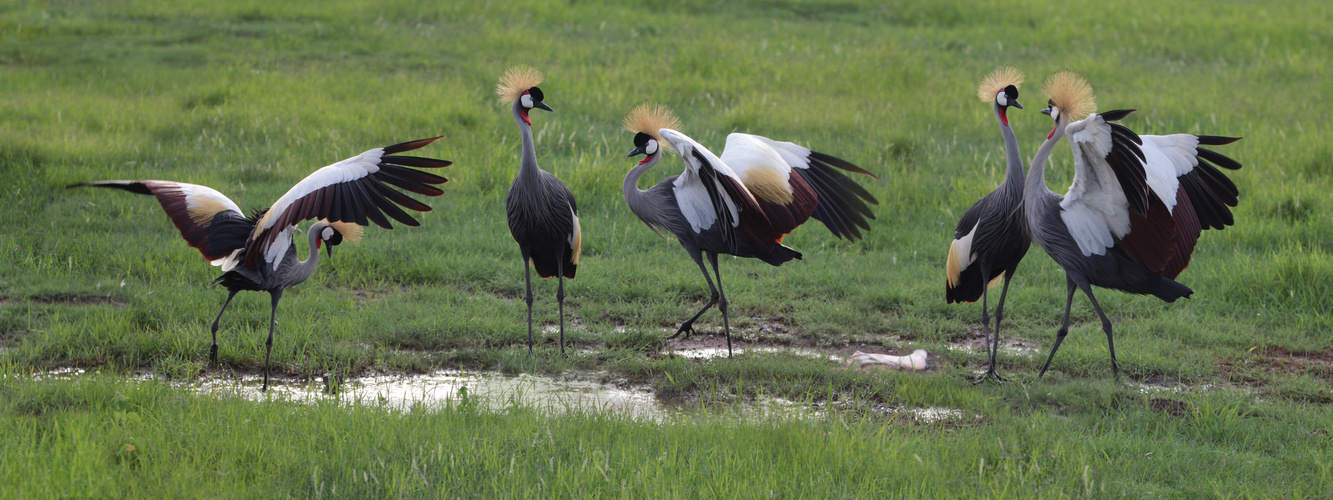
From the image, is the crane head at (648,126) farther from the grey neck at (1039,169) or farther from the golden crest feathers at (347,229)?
the grey neck at (1039,169)

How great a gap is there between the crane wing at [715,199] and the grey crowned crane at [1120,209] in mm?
1290

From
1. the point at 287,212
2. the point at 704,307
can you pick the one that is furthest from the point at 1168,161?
the point at 287,212

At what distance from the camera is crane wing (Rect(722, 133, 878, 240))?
5.32 meters

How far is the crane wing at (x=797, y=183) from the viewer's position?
209 inches

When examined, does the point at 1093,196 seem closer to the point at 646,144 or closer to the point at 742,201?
the point at 742,201

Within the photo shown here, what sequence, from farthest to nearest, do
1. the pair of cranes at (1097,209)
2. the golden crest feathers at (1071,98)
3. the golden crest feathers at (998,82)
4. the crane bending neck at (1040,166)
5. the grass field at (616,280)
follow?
the golden crest feathers at (998,82)
the crane bending neck at (1040,166)
the golden crest feathers at (1071,98)
the pair of cranes at (1097,209)
the grass field at (616,280)

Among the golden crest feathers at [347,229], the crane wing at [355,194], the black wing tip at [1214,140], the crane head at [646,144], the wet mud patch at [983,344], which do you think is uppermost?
the crane head at [646,144]

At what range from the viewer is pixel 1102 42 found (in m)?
13.0

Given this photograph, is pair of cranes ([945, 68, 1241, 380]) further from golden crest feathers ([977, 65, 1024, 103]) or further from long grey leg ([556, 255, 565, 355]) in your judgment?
long grey leg ([556, 255, 565, 355])

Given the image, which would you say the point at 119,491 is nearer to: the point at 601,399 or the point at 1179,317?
the point at 601,399

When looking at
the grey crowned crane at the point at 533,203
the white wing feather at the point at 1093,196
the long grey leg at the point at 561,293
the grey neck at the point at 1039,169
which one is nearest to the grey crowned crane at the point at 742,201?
the grey crowned crane at the point at 533,203

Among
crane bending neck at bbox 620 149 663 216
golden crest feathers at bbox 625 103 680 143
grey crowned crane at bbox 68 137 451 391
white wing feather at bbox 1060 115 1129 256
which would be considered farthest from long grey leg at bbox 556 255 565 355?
white wing feather at bbox 1060 115 1129 256

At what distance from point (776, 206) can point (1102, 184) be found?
169 cm

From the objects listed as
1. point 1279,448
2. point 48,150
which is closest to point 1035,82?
point 1279,448
